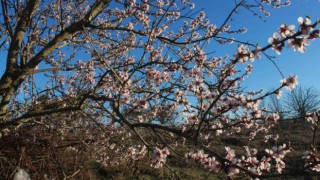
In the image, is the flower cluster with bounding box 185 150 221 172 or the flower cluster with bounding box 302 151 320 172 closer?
the flower cluster with bounding box 302 151 320 172

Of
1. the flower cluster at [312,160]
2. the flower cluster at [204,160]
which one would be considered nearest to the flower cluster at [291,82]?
the flower cluster at [312,160]

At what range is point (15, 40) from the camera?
562cm

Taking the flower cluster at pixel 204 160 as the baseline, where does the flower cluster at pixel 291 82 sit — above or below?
above

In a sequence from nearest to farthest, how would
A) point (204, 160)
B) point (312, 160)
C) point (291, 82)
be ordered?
point (312, 160) < point (291, 82) < point (204, 160)

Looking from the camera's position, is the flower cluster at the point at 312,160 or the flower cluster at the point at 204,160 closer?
the flower cluster at the point at 312,160

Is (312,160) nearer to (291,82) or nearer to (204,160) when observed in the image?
(291,82)

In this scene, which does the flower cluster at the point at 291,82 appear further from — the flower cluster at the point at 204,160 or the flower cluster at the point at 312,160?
the flower cluster at the point at 204,160

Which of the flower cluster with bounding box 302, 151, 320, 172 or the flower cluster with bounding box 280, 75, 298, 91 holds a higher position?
the flower cluster with bounding box 280, 75, 298, 91

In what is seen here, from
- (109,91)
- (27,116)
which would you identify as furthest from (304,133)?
(27,116)

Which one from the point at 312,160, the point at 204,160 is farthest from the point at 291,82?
the point at 204,160

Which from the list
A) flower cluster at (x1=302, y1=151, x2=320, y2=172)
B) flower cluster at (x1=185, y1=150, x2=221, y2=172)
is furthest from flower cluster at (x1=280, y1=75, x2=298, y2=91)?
flower cluster at (x1=185, y1=150, x2=221, y2=172)

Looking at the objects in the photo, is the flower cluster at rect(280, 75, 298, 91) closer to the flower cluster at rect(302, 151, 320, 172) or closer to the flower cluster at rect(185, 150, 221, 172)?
the flower cluster at rect(302, 151, 320, 172)

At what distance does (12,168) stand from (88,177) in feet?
9.61

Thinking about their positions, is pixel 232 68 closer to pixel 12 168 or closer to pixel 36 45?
pixel 12 168
